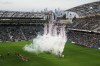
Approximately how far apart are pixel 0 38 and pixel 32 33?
2009 centimetres

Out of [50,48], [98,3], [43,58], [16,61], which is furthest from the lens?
[98,3]

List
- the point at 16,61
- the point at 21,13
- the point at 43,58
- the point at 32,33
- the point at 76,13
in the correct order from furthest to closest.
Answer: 1. the point at 76,13
2. the point at 21,13
3. the point at 32,33
4. the point at 43,58
5. the point at 16,61

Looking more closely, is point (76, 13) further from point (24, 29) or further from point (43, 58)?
point (43, 58)

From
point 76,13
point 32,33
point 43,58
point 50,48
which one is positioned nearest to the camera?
point 43,58

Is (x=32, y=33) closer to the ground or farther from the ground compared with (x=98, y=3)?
closer to the ground

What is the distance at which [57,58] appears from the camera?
216 ft

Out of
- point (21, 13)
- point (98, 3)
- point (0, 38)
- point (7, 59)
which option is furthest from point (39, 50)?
point (98, 3)

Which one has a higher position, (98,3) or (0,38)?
(98,3)

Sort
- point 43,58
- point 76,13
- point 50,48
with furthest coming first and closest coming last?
1. point 76,13
2. point 50,48
3. point 43,58

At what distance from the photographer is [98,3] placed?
534ft

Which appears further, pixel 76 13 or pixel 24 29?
pixel 76 13

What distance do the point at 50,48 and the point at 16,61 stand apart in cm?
1753

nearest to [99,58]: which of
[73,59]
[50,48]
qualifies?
[73,59]

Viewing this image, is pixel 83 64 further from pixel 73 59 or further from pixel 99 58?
pixel 99 58
